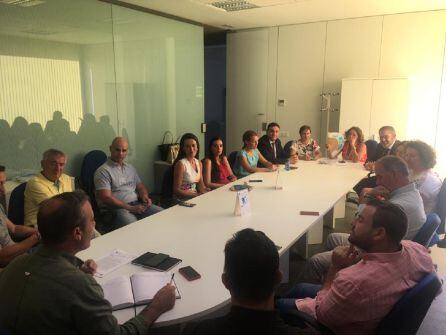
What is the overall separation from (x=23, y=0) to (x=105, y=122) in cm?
168

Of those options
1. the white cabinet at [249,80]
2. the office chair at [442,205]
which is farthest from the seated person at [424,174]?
the white cabinet at [249,80]

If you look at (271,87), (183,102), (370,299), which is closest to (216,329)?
(370,299)

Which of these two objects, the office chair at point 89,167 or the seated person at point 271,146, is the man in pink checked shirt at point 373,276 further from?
the seated person at point 271,146

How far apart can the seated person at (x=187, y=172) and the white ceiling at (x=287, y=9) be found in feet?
7.26

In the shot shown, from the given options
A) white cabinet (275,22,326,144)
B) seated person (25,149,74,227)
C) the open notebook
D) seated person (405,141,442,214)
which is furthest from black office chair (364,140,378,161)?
the open notebook

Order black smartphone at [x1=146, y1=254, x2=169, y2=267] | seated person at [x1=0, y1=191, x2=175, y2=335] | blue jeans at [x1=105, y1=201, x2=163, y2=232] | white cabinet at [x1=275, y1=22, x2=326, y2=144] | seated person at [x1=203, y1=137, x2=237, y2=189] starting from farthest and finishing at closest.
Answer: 1. white cabinet at [x1=275, y1=22, x2=326, y2=144]
2. seated person at [x1=203, y1=137, x2=237, y2=189]
3. blue jeans at [x1=105, y1=201, x2=163, y2=232]
4. black smartphone at [x1=146, y1=254, x2=169, y2=267]
5. seated person at [x1=0, y1=191, x2=175, y2=335]

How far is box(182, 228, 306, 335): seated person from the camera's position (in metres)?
1.13

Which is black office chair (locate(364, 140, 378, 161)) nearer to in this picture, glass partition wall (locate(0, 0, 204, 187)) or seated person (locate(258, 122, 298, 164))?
seated person (locate(258, 122, 298, 164))

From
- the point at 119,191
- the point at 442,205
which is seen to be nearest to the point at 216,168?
the point at 119,191

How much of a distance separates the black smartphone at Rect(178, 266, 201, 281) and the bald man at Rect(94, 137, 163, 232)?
5.53 ft

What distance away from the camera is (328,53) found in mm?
6664

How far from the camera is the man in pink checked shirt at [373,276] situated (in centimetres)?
154

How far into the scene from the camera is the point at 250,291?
3.84 ft

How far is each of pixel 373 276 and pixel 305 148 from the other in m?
4.39
